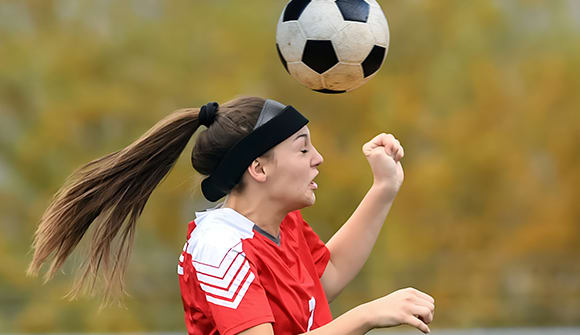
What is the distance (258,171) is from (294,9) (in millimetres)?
858

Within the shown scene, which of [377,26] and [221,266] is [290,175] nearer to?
[221,266]

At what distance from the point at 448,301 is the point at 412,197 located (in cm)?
225

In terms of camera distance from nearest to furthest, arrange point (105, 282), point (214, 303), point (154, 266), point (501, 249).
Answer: point (214, 303) → point (105, 282) → point (154, 266) → point (501, 249)

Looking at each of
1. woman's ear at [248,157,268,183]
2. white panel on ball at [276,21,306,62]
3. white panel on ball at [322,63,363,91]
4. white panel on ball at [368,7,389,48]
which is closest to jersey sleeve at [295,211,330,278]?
woman's ear at [248,157,268,183]

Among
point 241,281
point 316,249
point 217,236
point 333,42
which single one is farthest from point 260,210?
point 333,42

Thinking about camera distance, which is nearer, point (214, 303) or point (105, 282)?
point (214, 303)

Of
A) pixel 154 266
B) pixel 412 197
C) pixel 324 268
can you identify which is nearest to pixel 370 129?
pixel 412 197

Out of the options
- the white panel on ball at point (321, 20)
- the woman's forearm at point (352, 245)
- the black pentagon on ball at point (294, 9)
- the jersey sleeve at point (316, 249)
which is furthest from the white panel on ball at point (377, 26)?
the jersey sleeve at point (316, 249)

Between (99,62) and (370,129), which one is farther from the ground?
(99,62)

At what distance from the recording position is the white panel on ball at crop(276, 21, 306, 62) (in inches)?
169

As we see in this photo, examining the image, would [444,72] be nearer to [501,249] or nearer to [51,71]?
[501,249]

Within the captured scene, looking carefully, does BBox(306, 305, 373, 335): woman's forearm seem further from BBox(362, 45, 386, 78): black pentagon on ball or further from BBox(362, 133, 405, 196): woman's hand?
BBox(362, 45, 386, 78): black pentagon on ball

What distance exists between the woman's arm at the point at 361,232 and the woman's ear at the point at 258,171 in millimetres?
558

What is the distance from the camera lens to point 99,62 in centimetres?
1842
